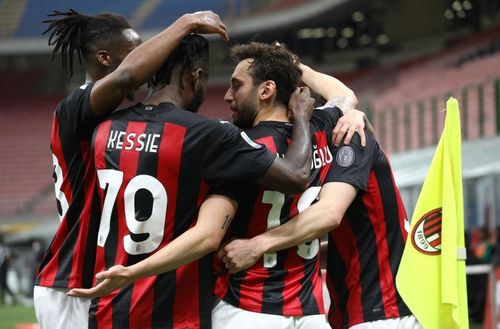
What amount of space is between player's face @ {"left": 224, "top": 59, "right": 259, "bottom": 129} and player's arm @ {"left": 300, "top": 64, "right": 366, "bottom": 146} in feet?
1.20

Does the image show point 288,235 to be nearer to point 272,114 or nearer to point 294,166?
point 294,166

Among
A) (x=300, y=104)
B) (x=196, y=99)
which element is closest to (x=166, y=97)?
(x=196, y=99)

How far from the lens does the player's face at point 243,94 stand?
363 cm

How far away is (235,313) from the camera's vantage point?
350cm

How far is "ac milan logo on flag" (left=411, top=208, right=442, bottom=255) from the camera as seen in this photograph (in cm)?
378

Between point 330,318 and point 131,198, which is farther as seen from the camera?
point 330,318

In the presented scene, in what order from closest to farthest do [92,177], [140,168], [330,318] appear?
[140,168] < [92,177] < [330,318]

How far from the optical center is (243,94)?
3633 mm

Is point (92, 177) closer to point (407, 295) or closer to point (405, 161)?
point (407, 295)

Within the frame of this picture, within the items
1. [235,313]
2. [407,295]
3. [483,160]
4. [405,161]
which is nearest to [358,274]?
[407,295]

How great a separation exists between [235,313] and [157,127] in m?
0.75

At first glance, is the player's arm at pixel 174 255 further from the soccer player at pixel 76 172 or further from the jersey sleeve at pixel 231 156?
the soccer player at pixel 76 172

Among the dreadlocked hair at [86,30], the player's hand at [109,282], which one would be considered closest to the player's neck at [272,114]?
the dreadlocked hair at [86,30]

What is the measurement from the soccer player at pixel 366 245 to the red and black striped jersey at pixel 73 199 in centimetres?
94
